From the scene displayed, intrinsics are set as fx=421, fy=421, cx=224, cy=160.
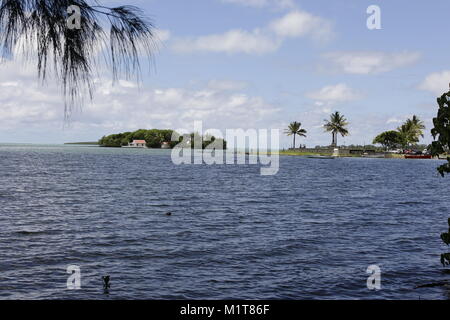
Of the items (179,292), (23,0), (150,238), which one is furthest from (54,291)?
(23,0)

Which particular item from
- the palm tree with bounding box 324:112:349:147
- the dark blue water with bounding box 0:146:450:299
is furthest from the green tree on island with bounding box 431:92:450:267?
the palm tree with bounding box 324:112:349:147

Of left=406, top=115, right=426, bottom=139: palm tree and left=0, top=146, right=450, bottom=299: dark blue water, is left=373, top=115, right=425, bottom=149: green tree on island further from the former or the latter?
left=0, top=146, right=450, bottom=299: dark blue water

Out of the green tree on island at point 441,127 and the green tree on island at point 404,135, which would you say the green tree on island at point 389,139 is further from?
the green tree on island at point 441,127

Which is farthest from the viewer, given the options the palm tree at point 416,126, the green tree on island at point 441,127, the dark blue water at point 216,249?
the palm tree at point 416,126

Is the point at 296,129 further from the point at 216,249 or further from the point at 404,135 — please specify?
the point at 216,249

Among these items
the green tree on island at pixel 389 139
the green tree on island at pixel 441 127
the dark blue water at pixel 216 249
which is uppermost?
the green tree on island at pixel 389 139

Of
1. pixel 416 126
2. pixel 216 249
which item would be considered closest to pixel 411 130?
pixel 416 126

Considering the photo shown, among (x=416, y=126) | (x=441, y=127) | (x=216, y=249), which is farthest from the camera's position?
(x=416, y=126)

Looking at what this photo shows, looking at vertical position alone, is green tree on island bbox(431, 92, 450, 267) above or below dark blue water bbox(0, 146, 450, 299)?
above

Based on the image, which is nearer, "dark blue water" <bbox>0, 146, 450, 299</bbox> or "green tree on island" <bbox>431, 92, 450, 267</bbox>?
"green tree on island" <bbox>431, 92, 450, 267</bbox>

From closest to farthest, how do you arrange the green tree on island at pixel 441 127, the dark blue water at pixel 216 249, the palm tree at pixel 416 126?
the green tree on island at pixel 441 127 → the dark blue water at pixel 216 249 → the palm tree at pixel 416 126

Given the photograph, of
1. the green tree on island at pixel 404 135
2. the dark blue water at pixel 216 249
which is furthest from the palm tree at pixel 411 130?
the dark blue water at pixel 216 249

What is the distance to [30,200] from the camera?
34.7 metres

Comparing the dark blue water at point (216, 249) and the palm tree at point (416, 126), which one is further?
the palm tree at point (416, 126)
